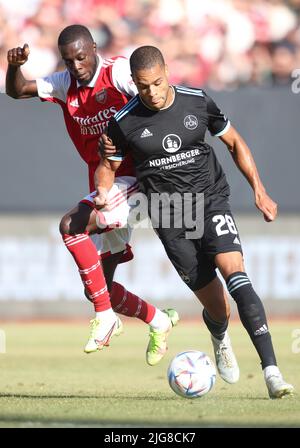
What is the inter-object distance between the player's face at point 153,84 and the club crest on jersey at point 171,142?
10.2 inches

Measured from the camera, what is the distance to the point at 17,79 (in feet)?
26.0

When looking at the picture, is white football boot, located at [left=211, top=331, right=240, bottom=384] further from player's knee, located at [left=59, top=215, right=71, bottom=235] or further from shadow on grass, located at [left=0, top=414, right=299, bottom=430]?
shadow on grass, located at [left=0, top=414, right=299, bottom=430]

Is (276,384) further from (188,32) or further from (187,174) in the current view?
(188,32)

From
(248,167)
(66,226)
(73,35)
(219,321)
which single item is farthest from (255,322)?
(73,35)

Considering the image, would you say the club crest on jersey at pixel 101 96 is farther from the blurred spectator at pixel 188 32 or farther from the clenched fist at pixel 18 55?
the blurred spectator at pixel 188 32

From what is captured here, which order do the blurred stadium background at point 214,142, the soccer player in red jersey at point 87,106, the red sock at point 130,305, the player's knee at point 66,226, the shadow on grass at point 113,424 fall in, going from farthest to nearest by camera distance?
the blurred stadium background at point 214,142 < the red sock at point 130,305 < the player's knee at point 66,226 < the soccer player in red jersey at point 87,106 < the shadow on grass at point 113,424

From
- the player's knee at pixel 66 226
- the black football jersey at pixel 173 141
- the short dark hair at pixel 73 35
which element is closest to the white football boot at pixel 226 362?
the black football jersey at pixel 173 141

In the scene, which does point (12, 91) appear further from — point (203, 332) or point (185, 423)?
point (203, 332)

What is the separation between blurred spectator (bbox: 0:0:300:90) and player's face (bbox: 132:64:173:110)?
Result: 25.3 feet

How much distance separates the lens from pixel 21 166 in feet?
47.0

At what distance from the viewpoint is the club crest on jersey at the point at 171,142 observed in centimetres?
727

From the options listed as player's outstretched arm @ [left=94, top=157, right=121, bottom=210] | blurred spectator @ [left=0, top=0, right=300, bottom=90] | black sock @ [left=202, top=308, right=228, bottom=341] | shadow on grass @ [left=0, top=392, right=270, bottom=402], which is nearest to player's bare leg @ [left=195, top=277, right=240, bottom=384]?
black sock @ [left=202, top=308, right=228, bottom=341]

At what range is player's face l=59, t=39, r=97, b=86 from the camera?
7.43 meters
